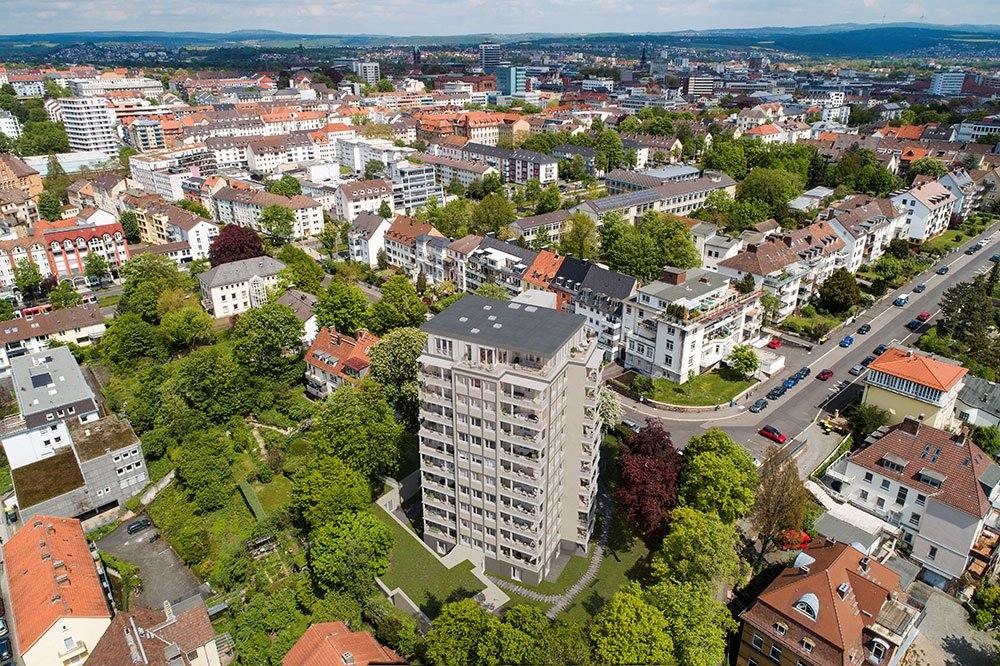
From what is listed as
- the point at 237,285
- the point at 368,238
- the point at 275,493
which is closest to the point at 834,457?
the point at 275,493

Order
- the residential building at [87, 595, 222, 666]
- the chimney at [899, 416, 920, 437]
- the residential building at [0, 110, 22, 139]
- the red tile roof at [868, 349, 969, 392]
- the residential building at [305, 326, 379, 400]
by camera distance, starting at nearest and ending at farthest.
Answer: the residential building at [87, 595, 222, 666] < the chimney at [899, 416, 920, 437] < the red tile roof at [868, 349, 969, 392] < the residential building at [305, 326, 379, 400] < the residential building at [0, 110, 22, 139]

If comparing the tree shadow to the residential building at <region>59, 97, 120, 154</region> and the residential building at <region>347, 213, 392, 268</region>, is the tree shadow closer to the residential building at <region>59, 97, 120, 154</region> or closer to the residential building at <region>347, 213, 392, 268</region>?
the residential building at <region>347, 213, 392, 268</region>

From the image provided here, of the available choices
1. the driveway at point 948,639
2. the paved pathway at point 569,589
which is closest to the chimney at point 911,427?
the driveway at point 948,639

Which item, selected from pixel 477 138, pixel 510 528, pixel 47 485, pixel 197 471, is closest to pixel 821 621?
pixel 510 528

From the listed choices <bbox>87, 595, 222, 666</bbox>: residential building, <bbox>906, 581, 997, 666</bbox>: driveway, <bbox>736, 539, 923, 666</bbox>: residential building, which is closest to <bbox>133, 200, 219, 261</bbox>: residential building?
<bbox>87, 595, 222, 666</bbox>: residential building

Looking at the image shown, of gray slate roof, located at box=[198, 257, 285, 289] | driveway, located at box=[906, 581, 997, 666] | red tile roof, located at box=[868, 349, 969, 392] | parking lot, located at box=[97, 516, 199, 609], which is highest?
red tile roof, located at box=[868, 349, 969, 392]
